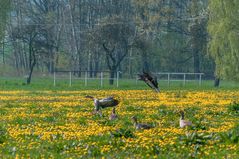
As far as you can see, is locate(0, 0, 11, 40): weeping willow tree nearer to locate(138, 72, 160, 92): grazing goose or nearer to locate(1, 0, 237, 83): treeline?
locate(1, 0, 237, 83): treeline

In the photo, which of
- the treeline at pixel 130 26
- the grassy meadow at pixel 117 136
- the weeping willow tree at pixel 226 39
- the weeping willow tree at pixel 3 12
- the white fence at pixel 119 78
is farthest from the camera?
the treeline at pixel 130 26

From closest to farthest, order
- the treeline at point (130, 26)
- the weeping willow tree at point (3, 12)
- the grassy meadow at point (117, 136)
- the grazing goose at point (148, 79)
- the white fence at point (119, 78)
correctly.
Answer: the grassy meadow at point (117, 136)
the grazing goose at point (148, 79)
the white fence at point (119, 78)
the weeping willow tree at point (3, 12)
the treeline at point (130, 26)

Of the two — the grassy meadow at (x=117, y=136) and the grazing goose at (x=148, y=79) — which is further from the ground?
the grazing goose at (x=148, y=79)

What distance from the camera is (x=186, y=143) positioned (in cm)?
1365

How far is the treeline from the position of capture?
79.3 meters

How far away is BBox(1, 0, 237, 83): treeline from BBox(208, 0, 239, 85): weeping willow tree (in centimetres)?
2118

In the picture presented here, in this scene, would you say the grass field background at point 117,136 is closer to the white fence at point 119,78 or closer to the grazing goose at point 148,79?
the grazing goose at point 148,79

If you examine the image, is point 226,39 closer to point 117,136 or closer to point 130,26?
point 130,26

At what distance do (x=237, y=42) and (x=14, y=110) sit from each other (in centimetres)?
2927

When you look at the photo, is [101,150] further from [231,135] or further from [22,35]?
[22,35]

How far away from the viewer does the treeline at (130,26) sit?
79300mm

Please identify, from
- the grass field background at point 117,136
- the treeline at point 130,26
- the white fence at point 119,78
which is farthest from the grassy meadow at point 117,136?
the treeline at point 130,26

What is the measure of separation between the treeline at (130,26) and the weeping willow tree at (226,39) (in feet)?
69.5

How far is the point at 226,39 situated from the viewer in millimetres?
51812
